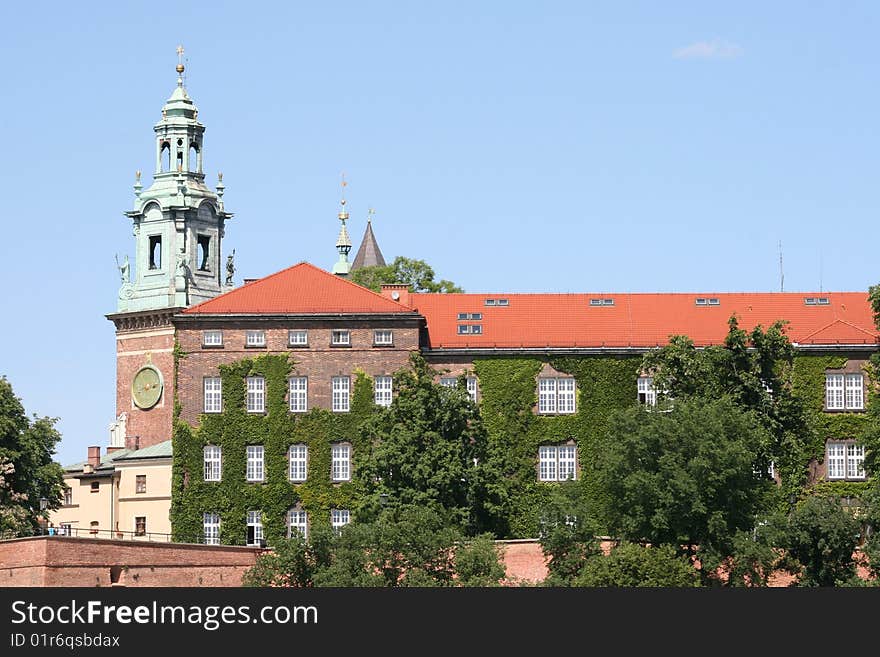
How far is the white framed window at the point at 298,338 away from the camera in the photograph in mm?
98438

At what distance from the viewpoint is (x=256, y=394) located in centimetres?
9769

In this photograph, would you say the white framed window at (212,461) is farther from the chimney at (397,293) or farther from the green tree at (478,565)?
the green tree at (478,565)

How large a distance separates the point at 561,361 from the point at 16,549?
2551 cm

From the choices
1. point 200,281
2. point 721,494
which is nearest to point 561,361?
point 721,494

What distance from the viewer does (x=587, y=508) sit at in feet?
293

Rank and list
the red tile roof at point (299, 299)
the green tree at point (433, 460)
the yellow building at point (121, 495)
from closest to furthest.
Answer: the green tree at point (433, 460) < the red tile roof at point (299, 299) < the yellow building at point (121, 495)

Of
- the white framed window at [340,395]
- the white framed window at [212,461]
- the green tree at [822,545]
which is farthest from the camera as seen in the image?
the white framed window at [340,395]

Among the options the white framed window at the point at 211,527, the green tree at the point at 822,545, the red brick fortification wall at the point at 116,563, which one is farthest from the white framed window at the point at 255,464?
the green tree at the point at 822,545

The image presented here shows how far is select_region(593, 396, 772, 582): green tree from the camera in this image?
284 ft

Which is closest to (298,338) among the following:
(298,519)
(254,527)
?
(298,519)

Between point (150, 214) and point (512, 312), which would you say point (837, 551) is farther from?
point (150, 214)

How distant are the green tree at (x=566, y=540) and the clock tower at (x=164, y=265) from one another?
39.4 m

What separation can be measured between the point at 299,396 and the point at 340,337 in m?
2.99

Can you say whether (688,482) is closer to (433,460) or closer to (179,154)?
(433,460)
